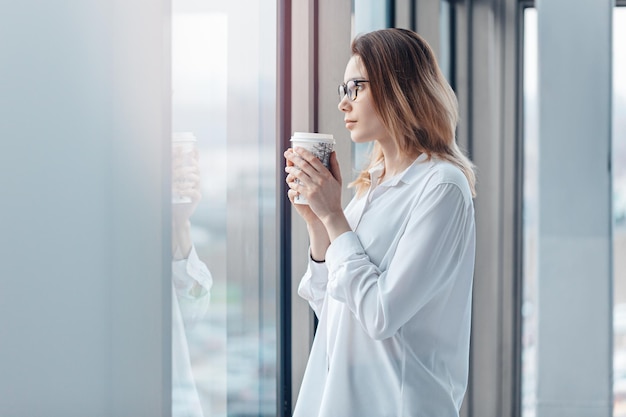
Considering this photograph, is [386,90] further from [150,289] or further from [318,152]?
[150,289]

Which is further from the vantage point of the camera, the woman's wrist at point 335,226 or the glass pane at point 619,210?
the glass pane at point 619,210

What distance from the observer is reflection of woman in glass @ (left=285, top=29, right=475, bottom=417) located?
105 centimetres

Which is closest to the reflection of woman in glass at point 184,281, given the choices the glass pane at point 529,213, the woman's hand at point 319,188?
the woman's hand at point 319,188

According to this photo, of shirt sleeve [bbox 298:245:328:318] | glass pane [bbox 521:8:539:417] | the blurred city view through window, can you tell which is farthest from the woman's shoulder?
glass pane [bbox 521:8:539:417]

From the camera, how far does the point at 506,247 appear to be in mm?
2617

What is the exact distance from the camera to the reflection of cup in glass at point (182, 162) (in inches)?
35.4

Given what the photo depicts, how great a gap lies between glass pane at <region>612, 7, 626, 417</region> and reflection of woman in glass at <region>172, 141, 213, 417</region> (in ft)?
6.15

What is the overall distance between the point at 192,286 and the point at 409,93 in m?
0.46

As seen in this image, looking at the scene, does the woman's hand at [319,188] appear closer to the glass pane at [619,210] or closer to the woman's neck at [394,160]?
the woman's neck at [394,160]

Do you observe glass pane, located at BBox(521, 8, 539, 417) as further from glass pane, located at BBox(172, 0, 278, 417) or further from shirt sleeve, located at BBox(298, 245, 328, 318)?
shirt sleeve, located at BBox(298, 245, 328, 318)

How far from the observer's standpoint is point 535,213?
8.18ft

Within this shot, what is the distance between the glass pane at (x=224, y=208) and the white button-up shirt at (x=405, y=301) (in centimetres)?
18

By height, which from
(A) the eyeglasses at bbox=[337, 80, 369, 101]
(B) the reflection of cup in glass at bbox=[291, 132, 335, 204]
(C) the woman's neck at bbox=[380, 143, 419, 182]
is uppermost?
(A) the eyeglasses at bbox=[337, 80, 369, 101]

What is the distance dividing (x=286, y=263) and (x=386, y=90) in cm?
56
